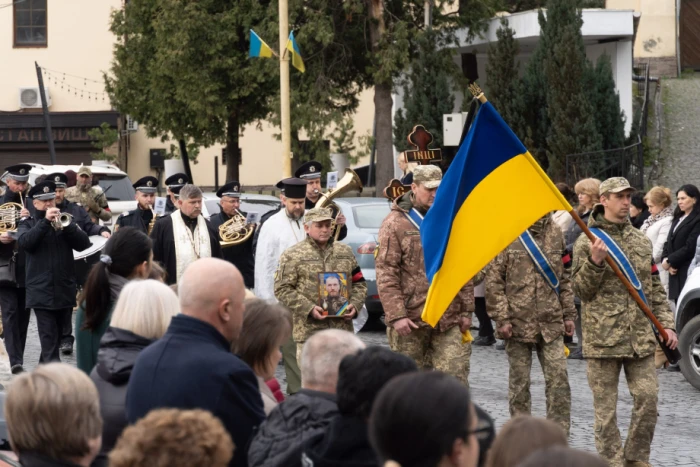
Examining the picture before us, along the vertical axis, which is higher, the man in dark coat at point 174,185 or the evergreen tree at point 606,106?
the evergreen tree at point 606,106

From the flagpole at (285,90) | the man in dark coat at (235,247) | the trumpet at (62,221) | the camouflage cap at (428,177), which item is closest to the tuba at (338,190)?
the man in dark coat at (235,247)

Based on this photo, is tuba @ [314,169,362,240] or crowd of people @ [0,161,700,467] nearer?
crowd of people @ [0,161,700,467]

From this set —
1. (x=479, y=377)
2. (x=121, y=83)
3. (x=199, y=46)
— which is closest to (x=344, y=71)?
(x=199, y=46)

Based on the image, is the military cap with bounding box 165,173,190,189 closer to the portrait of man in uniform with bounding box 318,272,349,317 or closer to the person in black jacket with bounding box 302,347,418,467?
the portrait of man in uniform with bounding box 318,272,349,317

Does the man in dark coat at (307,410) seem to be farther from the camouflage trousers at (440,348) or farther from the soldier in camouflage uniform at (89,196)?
the soldier in camouflage uniform at (89,196)

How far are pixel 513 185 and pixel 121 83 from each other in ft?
89.4

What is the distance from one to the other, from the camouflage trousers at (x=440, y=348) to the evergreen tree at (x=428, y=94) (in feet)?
55.1

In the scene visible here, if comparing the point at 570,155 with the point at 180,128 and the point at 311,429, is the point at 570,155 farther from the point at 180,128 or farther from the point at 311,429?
the point at 311,429

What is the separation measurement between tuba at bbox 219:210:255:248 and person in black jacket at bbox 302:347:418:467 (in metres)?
8.42

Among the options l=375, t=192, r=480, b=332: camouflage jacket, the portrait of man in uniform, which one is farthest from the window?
l=375, t=192, r=480, b=332: camouflage jacket

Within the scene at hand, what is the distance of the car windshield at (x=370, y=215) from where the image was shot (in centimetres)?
1538

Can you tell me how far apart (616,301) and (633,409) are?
2.31 feet

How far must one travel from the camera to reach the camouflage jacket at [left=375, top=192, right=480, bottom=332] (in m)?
8.75

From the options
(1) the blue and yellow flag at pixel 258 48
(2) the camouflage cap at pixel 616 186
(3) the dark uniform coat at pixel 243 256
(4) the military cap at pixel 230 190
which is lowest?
(3) the dark uniform coat at pixel 243 256
